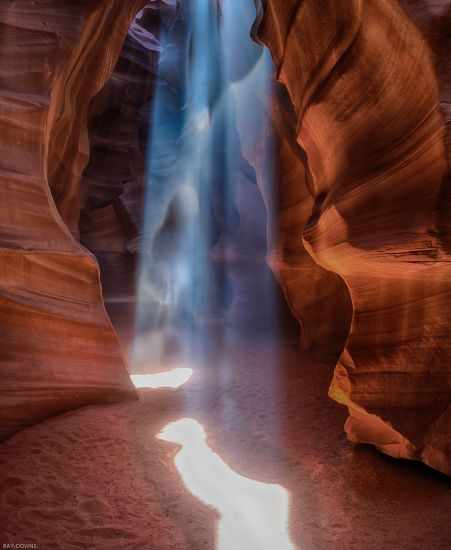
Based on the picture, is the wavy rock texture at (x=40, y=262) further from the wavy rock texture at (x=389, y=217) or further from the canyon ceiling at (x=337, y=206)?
the wavy rock texture at (x=389, y=217)

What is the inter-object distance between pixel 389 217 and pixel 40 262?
381 cm

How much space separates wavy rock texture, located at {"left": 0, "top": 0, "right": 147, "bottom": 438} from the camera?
454 centimetres

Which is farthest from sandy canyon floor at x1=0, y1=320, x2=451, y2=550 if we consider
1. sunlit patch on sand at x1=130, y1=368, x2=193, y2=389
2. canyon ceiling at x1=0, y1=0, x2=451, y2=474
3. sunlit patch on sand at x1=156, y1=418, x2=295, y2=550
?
sunlit patch on sand at x1=130, y1=368, x2=193, y2=389

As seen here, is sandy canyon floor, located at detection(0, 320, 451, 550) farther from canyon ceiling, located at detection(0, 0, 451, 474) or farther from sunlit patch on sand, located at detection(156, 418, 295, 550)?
canyon ceiling, located at detection(0, 0, 451, 474)

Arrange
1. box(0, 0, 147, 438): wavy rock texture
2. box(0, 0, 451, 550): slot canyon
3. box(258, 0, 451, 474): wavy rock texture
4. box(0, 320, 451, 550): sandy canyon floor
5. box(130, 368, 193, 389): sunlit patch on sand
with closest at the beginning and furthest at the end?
box(0, 320, 451, 550): sandy canyon floor
box(0, 0, 451, 550): slot canyon
box(258, 0, 451, 474): wavy rock texture
box(0, 0, 147, 438): wavy rock texture
box(130, 368, 193, 389): sunlit patch on sand

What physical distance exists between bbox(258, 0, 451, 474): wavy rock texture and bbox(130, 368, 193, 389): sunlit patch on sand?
141 inches

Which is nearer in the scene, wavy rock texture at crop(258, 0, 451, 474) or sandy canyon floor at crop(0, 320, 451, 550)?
sandy canyon floor at crop(0, 320, 451, 550)

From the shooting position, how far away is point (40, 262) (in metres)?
4.95

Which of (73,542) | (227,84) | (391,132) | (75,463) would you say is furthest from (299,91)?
(227,84)

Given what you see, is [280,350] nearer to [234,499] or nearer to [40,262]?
[40,262]

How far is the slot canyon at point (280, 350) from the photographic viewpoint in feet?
10.2

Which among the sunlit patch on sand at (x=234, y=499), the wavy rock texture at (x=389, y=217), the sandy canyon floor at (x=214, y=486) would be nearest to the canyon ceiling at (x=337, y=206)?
the wavy rock texture at (x=389, y=217)

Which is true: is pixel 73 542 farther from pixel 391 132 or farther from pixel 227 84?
pixel 227 84

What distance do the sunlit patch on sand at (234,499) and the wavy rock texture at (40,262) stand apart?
138 cm
